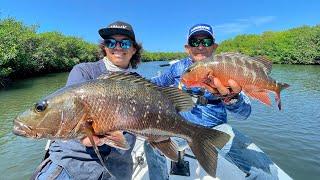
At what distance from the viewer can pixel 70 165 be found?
3.67 metres

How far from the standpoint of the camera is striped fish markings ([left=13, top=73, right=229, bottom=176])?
3020mm

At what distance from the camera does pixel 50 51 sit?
157ft

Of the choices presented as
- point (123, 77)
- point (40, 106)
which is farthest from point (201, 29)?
point (40, 106)

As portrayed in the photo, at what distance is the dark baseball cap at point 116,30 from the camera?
4.01m

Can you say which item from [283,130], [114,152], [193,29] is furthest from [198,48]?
[283,130]

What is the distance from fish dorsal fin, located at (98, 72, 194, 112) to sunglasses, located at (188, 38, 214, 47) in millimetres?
1679

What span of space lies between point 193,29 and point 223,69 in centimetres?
99

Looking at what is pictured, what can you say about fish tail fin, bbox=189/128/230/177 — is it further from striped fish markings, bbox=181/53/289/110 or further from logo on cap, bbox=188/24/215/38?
logo on cap, bbox=188/24/215/38

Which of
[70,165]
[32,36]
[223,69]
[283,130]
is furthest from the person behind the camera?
[32,36]

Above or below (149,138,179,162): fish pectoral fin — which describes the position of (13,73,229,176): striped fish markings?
above

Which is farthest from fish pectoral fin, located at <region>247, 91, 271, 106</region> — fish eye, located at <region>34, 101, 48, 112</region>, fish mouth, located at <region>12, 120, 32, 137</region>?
fish mouth, located at <region>12, 120, 32, 137</region>

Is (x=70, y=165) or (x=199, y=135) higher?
(x=199, y=135)

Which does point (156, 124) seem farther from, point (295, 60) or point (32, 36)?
point (295, 60)

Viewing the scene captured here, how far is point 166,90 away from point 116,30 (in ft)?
3.47
